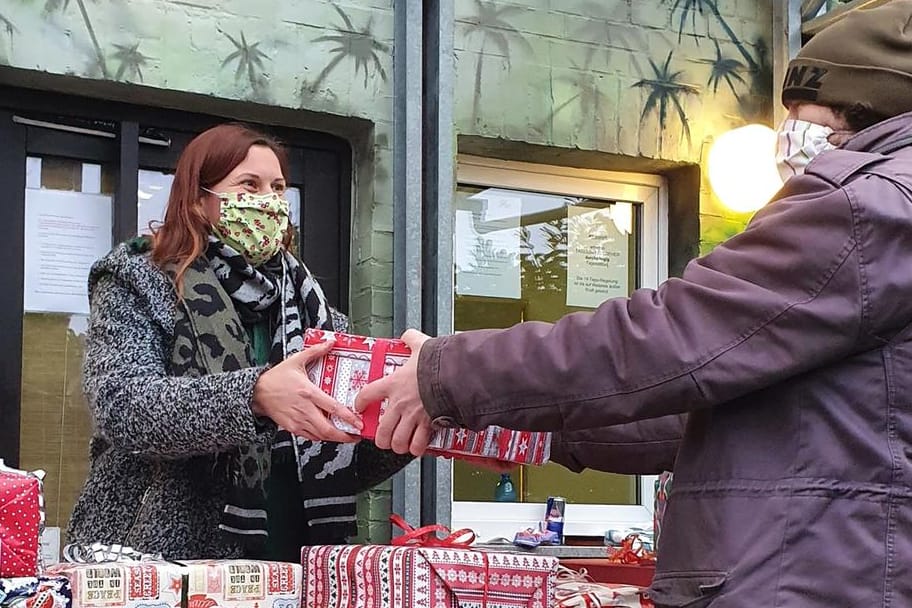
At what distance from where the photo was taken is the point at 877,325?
141 cm

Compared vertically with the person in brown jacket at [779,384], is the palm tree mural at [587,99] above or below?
above

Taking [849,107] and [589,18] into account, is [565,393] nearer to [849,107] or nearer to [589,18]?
[849,107]

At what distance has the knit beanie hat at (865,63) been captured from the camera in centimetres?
161

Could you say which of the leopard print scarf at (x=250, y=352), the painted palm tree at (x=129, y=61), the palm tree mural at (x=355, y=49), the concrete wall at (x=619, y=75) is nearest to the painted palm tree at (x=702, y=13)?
A: the concrete wall at (x=619, y=75)

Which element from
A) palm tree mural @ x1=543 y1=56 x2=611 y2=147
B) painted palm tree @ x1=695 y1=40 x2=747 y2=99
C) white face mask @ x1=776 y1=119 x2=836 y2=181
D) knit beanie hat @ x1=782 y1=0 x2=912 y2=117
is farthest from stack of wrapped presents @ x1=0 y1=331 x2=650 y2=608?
painted palm tree @ x1=695 y1=40 x2=747 y2=99

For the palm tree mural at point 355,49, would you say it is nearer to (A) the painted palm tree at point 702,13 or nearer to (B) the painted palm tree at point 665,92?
(B) the painted palm tree at point 665,92

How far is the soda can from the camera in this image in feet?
A: 12.5

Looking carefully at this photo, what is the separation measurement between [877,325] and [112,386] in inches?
53.9

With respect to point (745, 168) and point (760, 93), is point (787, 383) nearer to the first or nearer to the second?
point (745, 168)

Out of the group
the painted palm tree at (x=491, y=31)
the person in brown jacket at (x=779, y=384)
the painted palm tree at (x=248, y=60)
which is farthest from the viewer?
the painted palm tree at (x=491, y=31)

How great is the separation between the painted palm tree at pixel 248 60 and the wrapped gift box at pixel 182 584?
165cm

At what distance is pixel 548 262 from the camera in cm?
409

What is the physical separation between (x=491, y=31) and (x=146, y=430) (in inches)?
78.8

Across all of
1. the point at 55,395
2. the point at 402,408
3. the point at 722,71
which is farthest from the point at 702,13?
the point at 402,408
